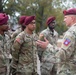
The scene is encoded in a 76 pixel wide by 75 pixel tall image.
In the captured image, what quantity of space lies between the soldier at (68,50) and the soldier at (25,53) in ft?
5.80

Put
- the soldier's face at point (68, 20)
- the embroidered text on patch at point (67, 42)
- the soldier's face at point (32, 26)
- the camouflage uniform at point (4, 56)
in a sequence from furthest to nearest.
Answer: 1. the soldier's face at point (32, 26)
2. the camouflage uniform at point (4, 56)
3. the soldier's face at point (68, 20)
4. the embroidered text on patch at point (67, 42)

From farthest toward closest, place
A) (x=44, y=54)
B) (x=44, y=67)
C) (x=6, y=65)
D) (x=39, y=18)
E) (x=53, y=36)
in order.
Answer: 1. (x=39, y=18)
2. (x=53, y=36)
3. (x=44, y=67)
4. (x=44, y=54)
5. (x=6, y=65)

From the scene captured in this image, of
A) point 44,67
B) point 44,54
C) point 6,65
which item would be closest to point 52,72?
point 44,67

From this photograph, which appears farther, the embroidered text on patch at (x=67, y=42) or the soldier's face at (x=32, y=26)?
the soldier's face at (x=32, y=26)

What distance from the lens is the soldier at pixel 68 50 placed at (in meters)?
5.05

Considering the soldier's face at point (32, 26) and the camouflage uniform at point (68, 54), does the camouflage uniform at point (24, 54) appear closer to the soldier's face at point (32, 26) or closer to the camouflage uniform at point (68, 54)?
the soldier's face at point (32, 26)

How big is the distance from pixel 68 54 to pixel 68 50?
0.06m

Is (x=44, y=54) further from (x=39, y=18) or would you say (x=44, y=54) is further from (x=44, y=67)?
(x=39, y=18)

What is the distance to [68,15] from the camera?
210 inches

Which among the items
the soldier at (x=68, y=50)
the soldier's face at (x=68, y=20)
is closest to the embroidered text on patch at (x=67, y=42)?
the soldier at (x=68, y=50)

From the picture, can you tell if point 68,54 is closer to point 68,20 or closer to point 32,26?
point 68,20

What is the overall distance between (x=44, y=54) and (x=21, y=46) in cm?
129

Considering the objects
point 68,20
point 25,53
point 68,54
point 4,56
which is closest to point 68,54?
point 68,54

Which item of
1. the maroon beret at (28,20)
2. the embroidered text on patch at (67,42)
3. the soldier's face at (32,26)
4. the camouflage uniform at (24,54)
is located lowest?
the camouflage uniform at (24,54)
